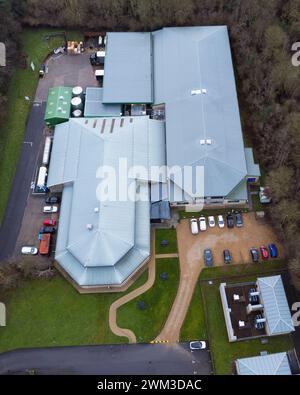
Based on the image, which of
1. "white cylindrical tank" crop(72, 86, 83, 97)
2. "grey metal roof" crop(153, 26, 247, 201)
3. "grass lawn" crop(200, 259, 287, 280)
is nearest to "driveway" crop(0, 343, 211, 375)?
"grass lawn" crop(200, 259, 287, 280)

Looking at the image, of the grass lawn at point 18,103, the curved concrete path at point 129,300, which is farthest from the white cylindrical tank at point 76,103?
the curved concrete path at point 129,300

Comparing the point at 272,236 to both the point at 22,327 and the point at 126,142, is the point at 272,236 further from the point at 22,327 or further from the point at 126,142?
the point at 22,327

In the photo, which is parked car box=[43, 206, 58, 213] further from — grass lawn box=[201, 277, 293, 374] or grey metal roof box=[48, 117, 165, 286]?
grass lawn box=[201, 277, 293, 374]

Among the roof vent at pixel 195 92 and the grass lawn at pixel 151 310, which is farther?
the roof vent at pixel 195 92

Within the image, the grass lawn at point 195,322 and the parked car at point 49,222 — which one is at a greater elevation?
the parked car at point 49,222

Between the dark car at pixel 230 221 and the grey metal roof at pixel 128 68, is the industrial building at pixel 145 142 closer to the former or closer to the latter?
the grey metal roof at pixel 128 68

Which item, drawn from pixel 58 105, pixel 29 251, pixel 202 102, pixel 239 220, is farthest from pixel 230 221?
pixel 58 105

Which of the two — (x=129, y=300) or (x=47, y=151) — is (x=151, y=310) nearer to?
(x=129, y=300)
